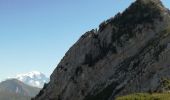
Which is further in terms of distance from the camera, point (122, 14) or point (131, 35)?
point (122, 14)

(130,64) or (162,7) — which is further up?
(162,7)

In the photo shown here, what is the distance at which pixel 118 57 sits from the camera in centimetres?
12319

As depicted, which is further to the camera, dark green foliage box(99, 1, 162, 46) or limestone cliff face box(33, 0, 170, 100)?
dark green foliage box(99, 1, 162, 46)

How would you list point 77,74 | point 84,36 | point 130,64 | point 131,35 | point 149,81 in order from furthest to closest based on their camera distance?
point 84,36
point 77,74
point 131,35
point 130,64
point 149,81

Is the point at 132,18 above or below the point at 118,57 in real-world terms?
above

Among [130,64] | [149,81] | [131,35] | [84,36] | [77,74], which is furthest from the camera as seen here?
[84,36]

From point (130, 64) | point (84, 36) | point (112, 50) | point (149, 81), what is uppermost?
point (84, 36)

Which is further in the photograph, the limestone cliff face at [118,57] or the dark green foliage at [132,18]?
the dark green foliage at [132,18]

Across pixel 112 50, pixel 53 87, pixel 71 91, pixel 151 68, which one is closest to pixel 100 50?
pixel 112 50

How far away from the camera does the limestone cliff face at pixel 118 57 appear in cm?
9994

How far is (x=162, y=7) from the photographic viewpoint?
132 m

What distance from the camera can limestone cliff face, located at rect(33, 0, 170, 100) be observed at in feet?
328

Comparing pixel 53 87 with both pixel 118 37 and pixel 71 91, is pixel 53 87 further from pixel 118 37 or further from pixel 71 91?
pixel 118 37

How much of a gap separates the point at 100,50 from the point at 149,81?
41.0 metres
